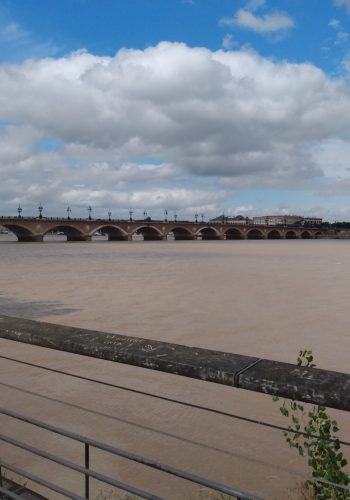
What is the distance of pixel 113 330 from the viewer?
1030 cm

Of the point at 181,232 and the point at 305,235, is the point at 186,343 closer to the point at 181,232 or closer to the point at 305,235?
the point at 181,232

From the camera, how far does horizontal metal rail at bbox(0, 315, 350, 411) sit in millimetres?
1547

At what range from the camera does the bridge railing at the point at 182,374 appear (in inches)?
59.6

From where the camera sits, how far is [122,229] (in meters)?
90.0

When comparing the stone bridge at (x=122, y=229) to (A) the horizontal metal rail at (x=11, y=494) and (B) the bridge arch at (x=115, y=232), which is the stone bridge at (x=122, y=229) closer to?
(B) the bridge arch at (x=115, y=232)

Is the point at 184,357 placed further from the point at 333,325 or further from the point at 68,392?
the point at 333,325

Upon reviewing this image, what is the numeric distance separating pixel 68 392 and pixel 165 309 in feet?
21.6

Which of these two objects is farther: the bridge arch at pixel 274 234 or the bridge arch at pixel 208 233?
the bridge arch at pixel 274 234

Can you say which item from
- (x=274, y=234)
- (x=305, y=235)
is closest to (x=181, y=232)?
(x=274, y=234)

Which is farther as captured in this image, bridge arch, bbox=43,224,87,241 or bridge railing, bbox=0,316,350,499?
bridge arch, bbox=43,224,87,241

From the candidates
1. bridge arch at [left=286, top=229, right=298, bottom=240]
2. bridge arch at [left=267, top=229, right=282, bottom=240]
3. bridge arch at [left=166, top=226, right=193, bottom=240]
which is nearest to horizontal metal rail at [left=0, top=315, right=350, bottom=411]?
bridge arch at [left=166, top=226, right=193, bottom=240]

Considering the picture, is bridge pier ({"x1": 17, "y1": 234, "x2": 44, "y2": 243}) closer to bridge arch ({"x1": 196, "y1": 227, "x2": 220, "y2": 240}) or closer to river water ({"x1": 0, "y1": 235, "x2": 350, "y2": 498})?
bridge arch ({"x1": 196, "y1": 227, "x2": 220, "y2": 240})

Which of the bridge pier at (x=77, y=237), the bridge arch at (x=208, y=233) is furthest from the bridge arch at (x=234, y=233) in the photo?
the bridge pier at (x=77, y=237)

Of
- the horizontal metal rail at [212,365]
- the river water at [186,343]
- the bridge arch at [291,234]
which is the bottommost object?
the river water at [186,343]
